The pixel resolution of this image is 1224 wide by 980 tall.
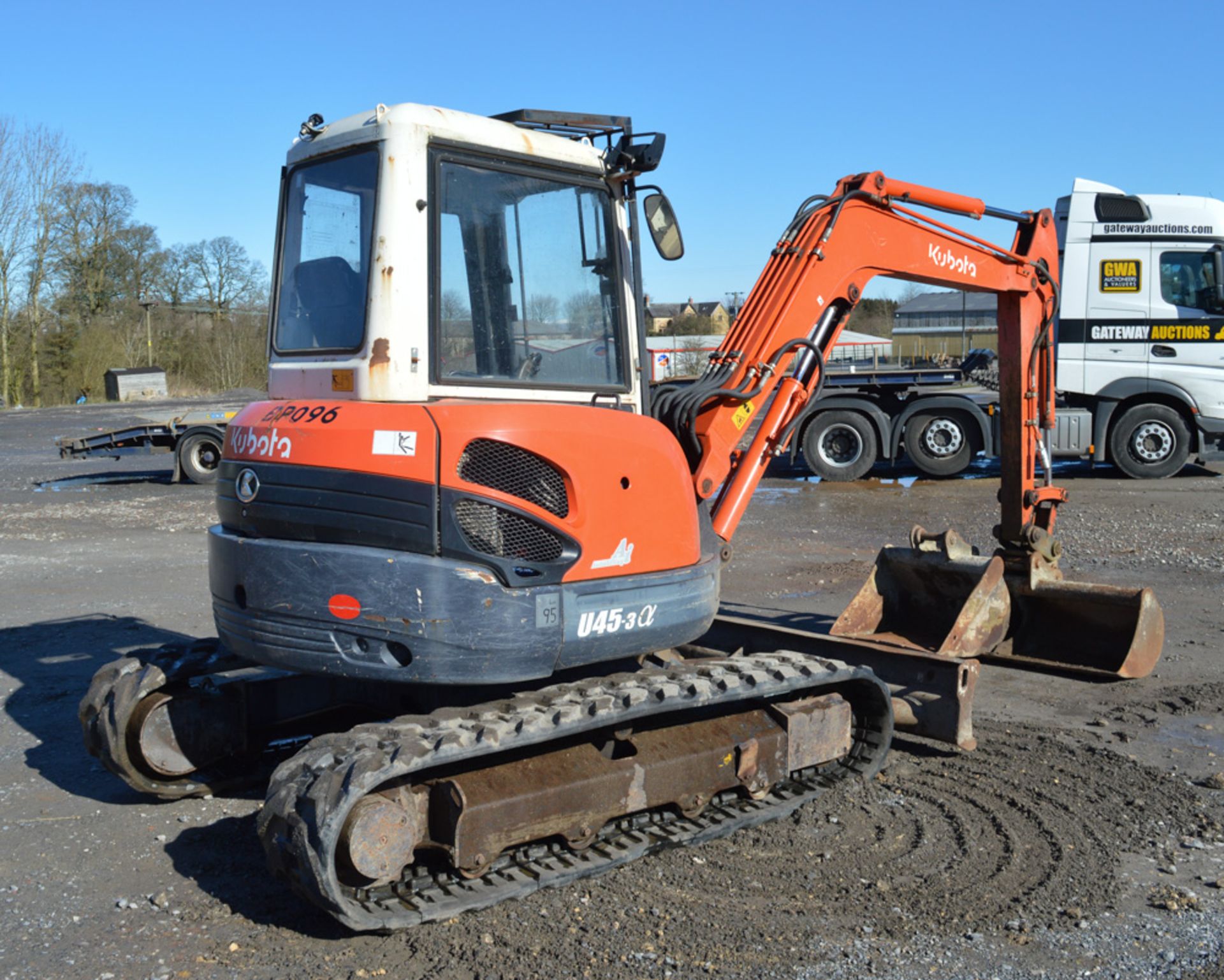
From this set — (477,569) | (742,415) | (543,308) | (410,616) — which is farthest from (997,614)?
(410,616)

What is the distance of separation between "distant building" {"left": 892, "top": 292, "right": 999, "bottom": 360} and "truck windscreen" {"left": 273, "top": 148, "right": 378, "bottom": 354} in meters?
63.2

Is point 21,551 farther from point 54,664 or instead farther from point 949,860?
point 949,860

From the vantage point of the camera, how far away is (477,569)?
417 centimetres

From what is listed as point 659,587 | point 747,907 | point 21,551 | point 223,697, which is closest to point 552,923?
point 747,907

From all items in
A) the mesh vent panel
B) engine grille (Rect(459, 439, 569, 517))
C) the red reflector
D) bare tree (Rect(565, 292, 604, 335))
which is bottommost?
the red reflector

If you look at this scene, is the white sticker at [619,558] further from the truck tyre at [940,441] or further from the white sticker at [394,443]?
the truck tyre at [940,441]

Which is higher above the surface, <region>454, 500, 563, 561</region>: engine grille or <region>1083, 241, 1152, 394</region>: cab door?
<region>1083, 241, 1152, 394</region>: cab door

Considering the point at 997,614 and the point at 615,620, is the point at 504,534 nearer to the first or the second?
the point at 615,620

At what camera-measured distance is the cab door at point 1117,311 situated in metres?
15.6

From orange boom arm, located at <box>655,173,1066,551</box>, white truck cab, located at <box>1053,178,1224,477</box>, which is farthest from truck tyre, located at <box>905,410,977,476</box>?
orange boom arm, located at <box>655,173,1066,551</box>

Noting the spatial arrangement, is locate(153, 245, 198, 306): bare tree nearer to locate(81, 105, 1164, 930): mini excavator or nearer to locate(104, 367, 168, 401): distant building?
locate(104, 367, 168, 401): distant building

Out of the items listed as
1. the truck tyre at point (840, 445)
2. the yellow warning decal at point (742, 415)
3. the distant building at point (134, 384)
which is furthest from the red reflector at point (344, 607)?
the distant building at point (134, 384)

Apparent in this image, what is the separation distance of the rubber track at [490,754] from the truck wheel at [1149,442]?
41.0ft

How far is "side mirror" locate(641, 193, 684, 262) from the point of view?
486 cm
